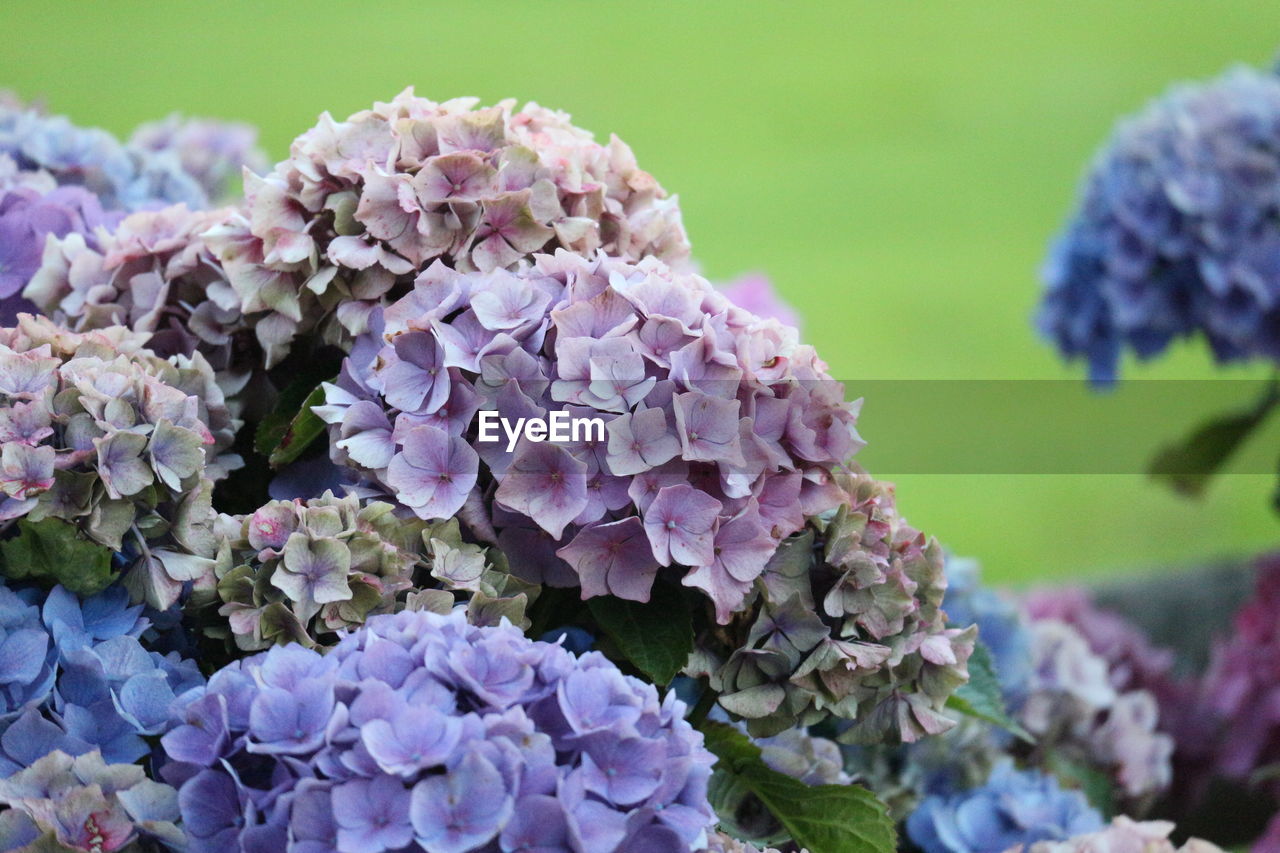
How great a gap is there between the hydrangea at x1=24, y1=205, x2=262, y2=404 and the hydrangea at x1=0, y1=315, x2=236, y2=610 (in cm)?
16

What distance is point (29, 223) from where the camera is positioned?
1221mm

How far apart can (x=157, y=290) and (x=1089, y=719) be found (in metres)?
1.02

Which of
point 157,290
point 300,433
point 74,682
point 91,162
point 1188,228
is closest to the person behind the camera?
point 74,682

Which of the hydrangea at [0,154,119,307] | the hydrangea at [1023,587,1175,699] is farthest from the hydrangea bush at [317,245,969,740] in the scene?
the hydrangea at [1023,587,1175,699]

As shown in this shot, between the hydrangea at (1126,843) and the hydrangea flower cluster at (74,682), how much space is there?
0.64m

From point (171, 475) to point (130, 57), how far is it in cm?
683

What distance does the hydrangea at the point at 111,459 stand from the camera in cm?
88

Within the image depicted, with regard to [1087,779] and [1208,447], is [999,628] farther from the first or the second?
[1208,447]

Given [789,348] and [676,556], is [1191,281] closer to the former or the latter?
[789,348]

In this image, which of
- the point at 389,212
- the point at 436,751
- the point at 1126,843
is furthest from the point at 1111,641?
the point at 436,751

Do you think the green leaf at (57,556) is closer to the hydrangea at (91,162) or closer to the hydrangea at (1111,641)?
the hydrangea at (91,162)

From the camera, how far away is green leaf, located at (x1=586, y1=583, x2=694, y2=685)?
933 mm

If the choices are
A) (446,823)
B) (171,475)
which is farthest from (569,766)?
(171,475)

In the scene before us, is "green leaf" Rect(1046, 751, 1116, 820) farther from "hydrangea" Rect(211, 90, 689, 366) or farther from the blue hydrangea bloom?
"hydrangea" Rect(211, 90, 689, 366)
